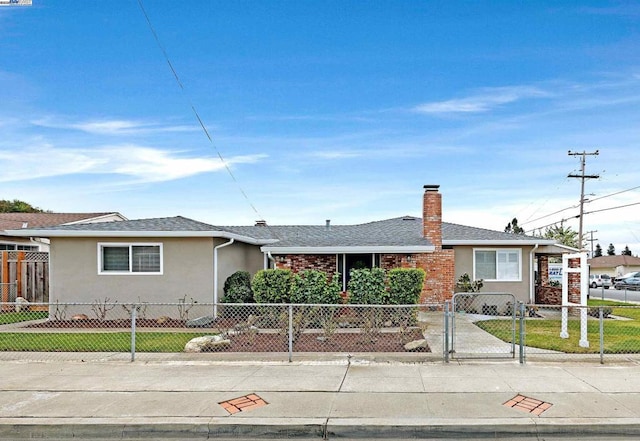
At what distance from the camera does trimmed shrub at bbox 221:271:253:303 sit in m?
15.6

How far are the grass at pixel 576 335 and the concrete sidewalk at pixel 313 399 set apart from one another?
6.01 feet

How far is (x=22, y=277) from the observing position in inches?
714

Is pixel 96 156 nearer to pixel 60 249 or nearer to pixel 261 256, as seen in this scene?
pixel 60 249

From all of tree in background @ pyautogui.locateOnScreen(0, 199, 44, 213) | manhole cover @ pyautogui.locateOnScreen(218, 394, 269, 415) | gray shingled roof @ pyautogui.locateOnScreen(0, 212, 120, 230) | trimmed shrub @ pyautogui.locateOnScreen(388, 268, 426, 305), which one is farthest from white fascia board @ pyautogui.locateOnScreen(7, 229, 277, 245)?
tree in background @ pyautogui.locateOnScreen(0, 199, 44, 213)

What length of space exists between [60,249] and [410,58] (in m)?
11.7

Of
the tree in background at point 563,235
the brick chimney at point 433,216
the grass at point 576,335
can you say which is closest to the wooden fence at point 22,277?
the brick chimney at point 433,216

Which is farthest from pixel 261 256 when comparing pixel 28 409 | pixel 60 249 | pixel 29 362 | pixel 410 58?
pixel 28 409

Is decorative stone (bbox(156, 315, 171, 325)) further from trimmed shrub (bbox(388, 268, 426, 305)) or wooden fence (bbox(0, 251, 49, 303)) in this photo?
trimmed shrub (bbox(388, 268, 426, 305))

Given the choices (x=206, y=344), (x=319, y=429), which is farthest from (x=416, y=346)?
(x=319, y=429)

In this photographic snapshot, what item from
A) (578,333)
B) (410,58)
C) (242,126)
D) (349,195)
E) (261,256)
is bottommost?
(578,333)

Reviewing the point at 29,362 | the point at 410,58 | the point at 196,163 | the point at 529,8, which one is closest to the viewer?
the point at 29,362

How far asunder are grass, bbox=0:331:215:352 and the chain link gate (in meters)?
5.32

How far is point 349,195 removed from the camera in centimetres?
2520

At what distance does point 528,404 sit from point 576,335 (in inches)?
272
